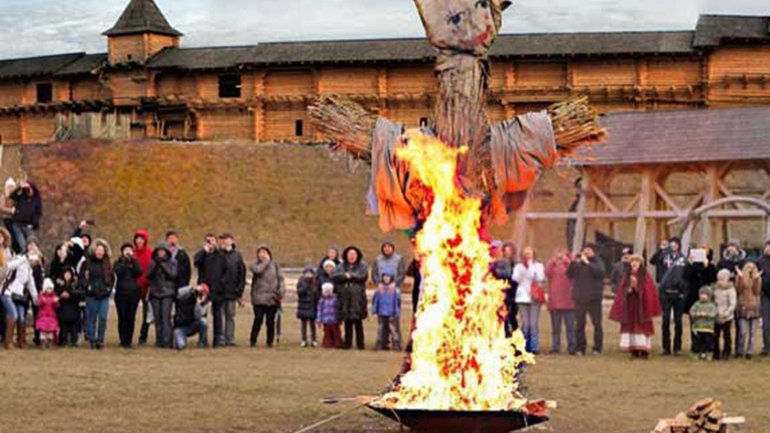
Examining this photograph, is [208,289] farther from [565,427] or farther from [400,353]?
[565,427]

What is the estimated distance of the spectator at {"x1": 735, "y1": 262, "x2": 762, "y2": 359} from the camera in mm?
21734

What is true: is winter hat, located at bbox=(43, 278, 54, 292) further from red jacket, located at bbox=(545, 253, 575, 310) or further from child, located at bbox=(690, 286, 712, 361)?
child, located at bbox=(690, 286, 712, 361)

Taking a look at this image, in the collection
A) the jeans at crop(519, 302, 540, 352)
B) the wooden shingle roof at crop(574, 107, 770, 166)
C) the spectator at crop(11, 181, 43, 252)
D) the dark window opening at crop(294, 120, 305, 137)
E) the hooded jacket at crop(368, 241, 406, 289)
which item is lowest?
the jeans at crop(519, 302, 540, 352)

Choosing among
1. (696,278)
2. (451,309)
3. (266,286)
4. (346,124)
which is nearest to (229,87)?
(266,286)

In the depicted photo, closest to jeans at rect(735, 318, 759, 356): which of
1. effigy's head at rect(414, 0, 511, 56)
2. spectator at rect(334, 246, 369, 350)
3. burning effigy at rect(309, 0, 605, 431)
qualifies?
spectator at rect(334, 246, 369, 350)

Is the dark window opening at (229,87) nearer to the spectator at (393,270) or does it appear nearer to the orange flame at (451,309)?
the spectator at (393,270)

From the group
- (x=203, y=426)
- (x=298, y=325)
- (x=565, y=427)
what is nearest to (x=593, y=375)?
(x=565, y=427)

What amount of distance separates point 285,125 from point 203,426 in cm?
5289

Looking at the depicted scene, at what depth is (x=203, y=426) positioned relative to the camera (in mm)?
→ 13531

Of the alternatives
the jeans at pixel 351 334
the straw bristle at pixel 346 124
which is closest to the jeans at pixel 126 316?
the jeans at pixel 351 334

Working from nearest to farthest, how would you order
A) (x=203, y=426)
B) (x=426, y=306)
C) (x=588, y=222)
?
(x=426, y=306) < (x=203, y=426) < (x=588, y=222)

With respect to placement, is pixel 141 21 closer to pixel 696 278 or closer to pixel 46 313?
pixel 46 313

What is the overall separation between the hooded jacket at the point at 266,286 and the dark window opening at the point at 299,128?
4260 centimetres

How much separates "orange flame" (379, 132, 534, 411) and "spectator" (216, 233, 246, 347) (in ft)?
36.5
